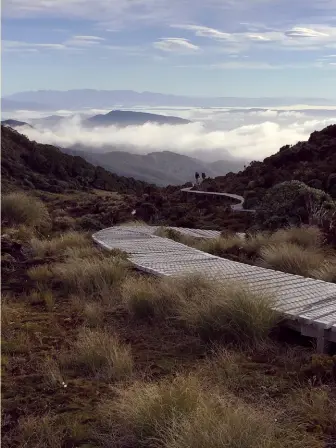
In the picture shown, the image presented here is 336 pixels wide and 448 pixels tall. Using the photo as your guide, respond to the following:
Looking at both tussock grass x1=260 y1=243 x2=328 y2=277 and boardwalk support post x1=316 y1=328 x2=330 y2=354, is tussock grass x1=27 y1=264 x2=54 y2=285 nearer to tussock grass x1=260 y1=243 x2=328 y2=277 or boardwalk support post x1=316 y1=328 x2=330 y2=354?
tussock grass x1=260 y1=243 x2=328 y2=277

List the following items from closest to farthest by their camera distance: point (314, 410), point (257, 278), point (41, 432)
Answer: point (41, 432) < point (314, 410) < point (257, 278)

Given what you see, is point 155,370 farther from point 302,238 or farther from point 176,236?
point 176,236

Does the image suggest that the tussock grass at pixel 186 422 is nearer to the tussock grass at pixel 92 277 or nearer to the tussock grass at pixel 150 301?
the tussock grass at pixel 150 301

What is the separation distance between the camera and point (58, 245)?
1259 cm


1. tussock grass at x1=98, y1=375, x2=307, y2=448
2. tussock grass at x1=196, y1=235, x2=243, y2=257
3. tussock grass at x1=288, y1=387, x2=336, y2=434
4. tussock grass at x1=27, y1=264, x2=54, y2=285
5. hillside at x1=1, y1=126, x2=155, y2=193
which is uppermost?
tussock grass at x1=98, y1=375, x2=307, y2=448

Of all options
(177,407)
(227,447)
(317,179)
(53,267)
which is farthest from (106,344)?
(317,179)

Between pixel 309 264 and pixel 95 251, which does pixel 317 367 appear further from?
pixel 95 251

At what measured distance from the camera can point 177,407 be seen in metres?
3.70

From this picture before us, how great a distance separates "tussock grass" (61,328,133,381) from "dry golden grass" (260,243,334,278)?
14.8 ft

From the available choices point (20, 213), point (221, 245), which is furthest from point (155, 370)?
point (20, 213)

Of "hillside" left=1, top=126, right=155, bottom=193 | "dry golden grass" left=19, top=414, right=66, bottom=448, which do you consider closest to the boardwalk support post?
"dry golden grass" left=19, top=414, right=66, bottom=448

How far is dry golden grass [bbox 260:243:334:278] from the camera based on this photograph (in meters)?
9.39

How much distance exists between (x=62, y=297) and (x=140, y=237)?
18.9 feet

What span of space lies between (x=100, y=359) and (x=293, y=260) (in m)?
5.23
